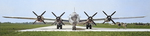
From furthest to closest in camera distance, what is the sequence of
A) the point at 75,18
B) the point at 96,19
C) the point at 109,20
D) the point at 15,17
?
the point at 96,19, the point at 15,17, the point at 109,20, the point at 75,18

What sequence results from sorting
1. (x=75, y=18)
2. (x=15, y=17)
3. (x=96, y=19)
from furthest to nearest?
Answer: (x=96, y=19)
(x=15, y=17)
(x=75, y=18)

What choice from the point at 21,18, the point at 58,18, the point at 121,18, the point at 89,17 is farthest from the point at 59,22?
the point at 121,18

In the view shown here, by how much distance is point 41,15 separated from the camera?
35969 millimetres

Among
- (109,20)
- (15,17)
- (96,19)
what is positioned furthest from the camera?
(96,19)

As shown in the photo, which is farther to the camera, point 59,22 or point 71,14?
point 59,22

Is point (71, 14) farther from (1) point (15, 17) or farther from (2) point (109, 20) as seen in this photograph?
(1) point (15, 17)

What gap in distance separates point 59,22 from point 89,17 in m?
6.22

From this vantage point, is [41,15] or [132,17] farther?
[132,17]

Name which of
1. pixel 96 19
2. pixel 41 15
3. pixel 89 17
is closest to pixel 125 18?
pixel 96 19

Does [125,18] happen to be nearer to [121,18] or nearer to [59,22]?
[121,18]

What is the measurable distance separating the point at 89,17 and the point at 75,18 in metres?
5.35

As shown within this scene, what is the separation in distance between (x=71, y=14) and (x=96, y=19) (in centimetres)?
1059

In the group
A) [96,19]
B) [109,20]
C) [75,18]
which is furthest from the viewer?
[96,19]

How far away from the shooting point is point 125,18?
132ft
